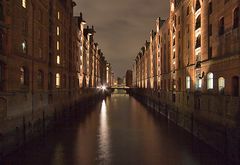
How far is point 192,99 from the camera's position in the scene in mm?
26203

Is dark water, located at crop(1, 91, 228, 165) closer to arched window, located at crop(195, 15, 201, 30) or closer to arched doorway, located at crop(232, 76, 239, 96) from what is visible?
arched doorway, located at crop(232, 76, 239, 96)

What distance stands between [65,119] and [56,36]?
42.6 feet

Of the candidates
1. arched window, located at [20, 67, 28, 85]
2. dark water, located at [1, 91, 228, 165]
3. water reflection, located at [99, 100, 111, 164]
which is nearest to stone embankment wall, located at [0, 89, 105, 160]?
dark water, located at [1, 91, 228, 165]

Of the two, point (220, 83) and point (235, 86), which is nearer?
point (235, 86)

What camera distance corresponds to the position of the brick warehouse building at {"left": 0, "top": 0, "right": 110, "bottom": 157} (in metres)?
18.1

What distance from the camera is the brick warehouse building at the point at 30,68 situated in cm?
1809

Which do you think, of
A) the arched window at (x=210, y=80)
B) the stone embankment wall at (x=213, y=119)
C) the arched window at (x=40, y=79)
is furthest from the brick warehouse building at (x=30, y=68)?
the arched window at (x=210, y=80)

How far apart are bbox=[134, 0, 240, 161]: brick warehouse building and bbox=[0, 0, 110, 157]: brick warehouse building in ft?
53.5

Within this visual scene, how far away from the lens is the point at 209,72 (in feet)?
70.9

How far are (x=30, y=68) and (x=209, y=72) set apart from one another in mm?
17282

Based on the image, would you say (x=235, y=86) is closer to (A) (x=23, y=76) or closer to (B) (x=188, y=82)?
(B) (x=188, y=82)

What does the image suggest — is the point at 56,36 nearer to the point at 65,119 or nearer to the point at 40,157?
the point at 65,119

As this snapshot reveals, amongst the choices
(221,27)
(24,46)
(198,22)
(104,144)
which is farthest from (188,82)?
(24,46)

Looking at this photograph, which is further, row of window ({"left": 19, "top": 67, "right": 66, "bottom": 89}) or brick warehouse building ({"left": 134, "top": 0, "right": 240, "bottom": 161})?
row of window ({"left": 19, "top": 67, "right": 66, "bottom": 89})
